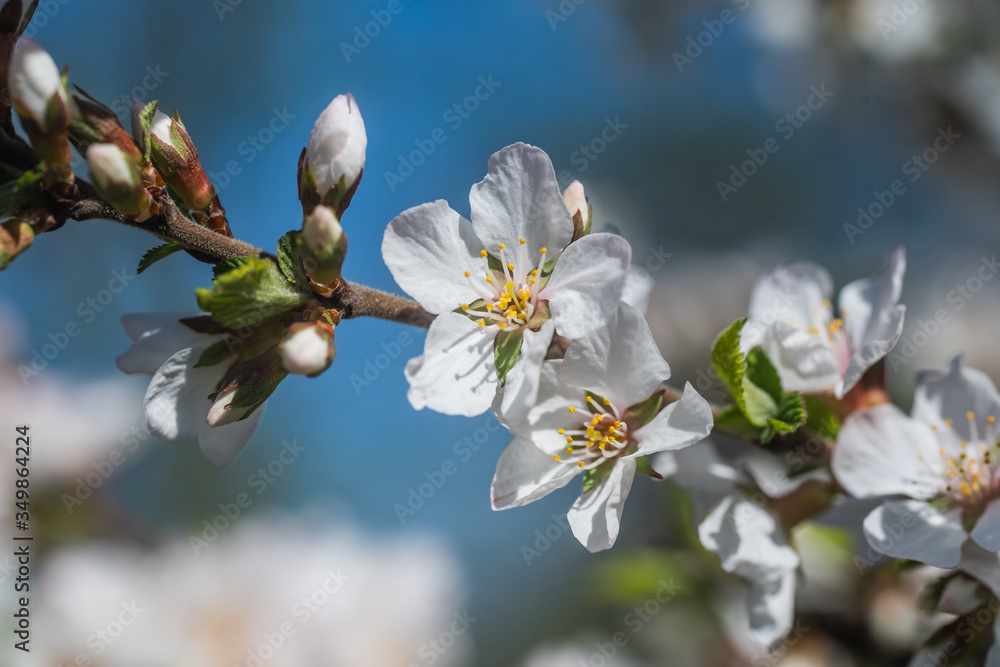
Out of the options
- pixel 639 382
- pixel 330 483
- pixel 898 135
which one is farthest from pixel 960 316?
pixel 330 483

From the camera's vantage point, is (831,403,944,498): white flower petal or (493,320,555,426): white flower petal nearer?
(493,320,555,426): white flower petal

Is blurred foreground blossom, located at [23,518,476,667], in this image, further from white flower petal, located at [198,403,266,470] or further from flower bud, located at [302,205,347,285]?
flower bud, located at [302,205,347,285]

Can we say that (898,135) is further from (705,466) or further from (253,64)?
(253,64)

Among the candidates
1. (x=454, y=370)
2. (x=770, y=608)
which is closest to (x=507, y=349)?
(x=454, y=370)

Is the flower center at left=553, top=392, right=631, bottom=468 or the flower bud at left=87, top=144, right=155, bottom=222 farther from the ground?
the flower bud at left=87, top=144, right=155, bottom=222

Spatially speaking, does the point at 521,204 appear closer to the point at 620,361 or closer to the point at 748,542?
the point at 620,361

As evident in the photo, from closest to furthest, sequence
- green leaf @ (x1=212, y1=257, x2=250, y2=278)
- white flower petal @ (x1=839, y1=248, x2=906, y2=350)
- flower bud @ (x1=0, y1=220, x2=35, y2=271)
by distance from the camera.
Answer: flower bud @ (x1=0, y1=220, x2=35, y2=271)
green leaf @ (x1=212, y1=257, x2=250, y2=278)
white flower petal @ (x1=839, y1=248, x2=906, y2=350)

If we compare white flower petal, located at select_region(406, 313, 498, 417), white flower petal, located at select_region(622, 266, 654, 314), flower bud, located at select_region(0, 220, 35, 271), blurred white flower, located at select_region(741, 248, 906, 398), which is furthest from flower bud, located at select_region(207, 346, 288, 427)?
blurred white flower, located at select_region(741, 248, 906, 398)
